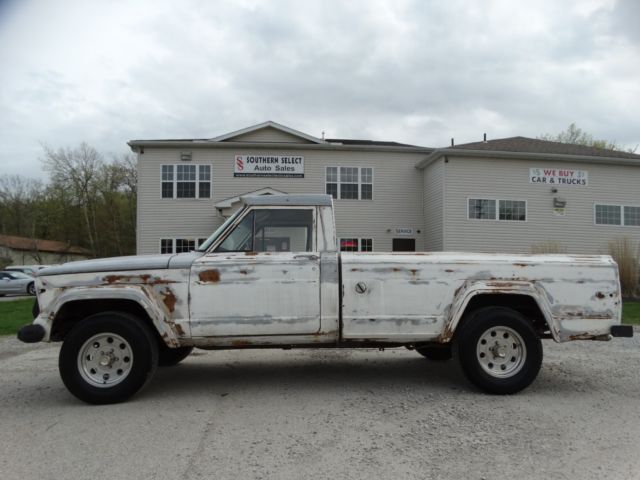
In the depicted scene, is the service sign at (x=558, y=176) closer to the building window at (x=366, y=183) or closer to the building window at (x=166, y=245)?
the building window at (x=366, y=183)

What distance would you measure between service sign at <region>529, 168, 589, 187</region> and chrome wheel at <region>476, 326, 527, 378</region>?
698 inches

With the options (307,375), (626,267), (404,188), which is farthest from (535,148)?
(307,375)

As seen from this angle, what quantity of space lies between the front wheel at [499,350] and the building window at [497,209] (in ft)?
52.5

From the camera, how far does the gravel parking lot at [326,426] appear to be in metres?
3.26

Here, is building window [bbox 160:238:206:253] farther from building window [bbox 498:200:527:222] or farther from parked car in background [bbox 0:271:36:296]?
building window [bbox 498:200:527:222]

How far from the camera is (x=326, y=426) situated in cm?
403

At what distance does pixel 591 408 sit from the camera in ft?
15.0

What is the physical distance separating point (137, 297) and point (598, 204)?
2173cm

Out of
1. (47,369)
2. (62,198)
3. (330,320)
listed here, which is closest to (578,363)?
(330,320)

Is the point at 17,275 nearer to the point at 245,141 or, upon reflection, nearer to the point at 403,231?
the point at 245,141

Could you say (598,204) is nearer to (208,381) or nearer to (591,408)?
(591,408)

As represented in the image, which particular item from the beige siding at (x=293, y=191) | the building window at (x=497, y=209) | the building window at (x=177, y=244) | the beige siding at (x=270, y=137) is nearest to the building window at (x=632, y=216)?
the building window at (x=497, y=209)

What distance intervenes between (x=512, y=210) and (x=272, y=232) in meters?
17.9

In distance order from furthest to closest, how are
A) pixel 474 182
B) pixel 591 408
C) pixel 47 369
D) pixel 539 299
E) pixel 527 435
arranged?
pixel 474 182
pixel 47 369
pixel 539 299
pixel 591 408
pixel 527 435
